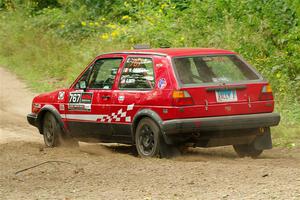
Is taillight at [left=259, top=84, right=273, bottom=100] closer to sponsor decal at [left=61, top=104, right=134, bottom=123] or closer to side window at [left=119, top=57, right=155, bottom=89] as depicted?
side window at [left=119, top=57, right=155, bottom=89]

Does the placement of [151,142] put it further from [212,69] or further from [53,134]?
[53,134]

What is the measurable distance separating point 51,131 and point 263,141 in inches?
132

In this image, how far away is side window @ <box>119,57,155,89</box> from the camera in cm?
1078

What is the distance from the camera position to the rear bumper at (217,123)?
33.1ft

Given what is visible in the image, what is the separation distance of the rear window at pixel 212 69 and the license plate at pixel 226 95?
0.17m

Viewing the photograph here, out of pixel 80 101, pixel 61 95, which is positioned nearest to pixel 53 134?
pixel 61 95

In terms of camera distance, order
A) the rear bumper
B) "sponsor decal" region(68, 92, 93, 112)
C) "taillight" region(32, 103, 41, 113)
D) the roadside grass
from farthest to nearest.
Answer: the roadside grass → "taillight" region(32, 103, 41, 113) → "sponsor decal" region(68, 92, 93, 112) → the rear bumper

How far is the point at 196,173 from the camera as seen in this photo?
896 centimetres

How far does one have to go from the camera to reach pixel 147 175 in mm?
9031

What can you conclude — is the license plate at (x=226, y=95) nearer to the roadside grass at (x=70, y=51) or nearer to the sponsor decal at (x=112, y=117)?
the sponsor decal at (x=112, y=117)

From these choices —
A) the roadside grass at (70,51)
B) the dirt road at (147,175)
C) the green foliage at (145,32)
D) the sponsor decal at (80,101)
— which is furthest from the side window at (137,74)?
the green foliage at (145,32)

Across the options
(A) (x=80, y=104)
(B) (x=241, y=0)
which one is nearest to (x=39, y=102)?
(A) (x=80, y=104)

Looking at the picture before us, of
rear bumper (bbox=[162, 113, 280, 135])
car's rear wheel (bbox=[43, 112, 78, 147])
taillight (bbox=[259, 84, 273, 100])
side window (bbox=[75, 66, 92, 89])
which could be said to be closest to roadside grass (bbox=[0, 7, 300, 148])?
taillight (bbox=[259, 84, 273, 100])

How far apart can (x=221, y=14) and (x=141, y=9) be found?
4.57 metres
